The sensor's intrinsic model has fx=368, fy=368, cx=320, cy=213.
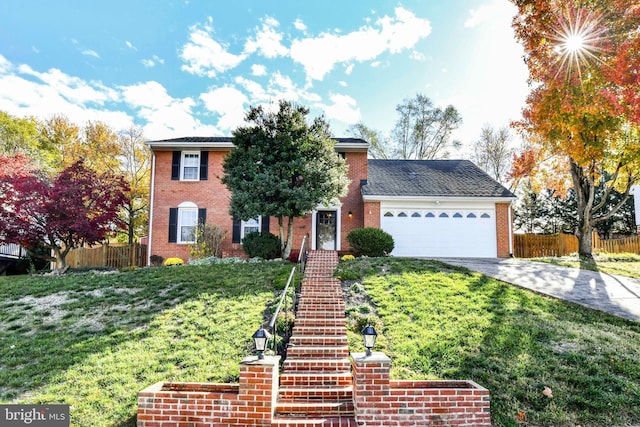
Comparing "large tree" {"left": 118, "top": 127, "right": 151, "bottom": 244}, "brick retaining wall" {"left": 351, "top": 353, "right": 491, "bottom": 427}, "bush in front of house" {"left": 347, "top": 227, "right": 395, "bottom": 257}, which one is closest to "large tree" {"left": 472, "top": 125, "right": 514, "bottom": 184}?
"bush in front of house" {"left": 347, "top": 227, "right": 395, "bottom": 257}

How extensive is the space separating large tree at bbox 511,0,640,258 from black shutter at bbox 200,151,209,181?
12.4m

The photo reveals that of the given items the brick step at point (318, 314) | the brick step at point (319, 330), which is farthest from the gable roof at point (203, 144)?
the brick step at point (319, 330)

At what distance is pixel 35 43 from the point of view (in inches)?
561

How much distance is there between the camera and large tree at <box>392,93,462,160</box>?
94.4 ft

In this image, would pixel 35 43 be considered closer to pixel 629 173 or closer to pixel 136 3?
pixel 136 3

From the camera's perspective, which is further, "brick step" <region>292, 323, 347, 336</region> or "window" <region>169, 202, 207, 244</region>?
"window" <region>169, 202, 207, 244</region>

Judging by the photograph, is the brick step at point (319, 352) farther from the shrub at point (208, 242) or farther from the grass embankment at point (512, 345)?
the shrub at point (208, 242)

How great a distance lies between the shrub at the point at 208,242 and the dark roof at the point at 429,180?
6.32m

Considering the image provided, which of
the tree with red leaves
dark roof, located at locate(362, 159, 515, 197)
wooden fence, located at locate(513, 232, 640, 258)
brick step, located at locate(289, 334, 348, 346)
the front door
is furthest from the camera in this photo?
wooden fence, located at locate(513, 232, 640, 258)

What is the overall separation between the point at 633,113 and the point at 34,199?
17.1 meters

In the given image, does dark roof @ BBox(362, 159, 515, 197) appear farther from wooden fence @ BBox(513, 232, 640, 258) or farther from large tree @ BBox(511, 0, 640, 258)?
large tree @ BBox(511, 0, 640, 258)

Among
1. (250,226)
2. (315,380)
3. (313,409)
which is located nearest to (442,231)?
(250,226)

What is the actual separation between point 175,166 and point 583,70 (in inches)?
585

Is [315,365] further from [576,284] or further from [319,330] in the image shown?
A: [576,284]
